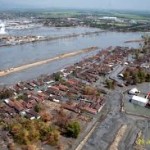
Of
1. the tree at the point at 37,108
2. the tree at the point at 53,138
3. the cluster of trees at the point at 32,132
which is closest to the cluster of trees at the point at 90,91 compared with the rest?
the tree at the point at 37,108

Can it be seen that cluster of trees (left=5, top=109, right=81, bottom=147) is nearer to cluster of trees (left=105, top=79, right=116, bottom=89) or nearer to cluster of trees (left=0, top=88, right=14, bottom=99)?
cluster of trees (left=0, top=88, right=14, bottom=99)

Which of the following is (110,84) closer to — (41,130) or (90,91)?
(90,91)

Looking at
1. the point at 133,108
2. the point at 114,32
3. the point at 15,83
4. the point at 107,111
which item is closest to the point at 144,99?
the point at 133,108

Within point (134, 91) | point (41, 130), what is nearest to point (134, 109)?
point (134, 91)

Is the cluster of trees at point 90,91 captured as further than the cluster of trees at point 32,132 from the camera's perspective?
Yes

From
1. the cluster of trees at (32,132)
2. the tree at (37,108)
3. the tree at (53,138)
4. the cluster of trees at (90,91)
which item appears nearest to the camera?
the cluster of trees at (32,132)

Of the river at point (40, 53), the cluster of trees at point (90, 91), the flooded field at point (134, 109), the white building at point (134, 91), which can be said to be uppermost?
the cluster of trees at point (90, 91)

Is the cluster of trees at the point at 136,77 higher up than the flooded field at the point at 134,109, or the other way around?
the cluster of trees at the point at 136,77

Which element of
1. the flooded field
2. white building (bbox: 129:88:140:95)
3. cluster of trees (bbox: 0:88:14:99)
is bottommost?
the flooded field

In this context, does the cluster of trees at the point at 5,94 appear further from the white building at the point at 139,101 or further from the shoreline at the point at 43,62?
the white building at the point at 139,101

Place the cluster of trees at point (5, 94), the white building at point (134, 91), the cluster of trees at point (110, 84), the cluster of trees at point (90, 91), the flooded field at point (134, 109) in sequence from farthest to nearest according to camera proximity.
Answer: the cluster of trees at point (110, 84) → the white building at point (134, 91) → the cluster of trees at point (90, 91) → the cluster of trees at point (5, 94) → the flooded field at point (134, 109)

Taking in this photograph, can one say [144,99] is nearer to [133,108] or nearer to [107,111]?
[133,108]

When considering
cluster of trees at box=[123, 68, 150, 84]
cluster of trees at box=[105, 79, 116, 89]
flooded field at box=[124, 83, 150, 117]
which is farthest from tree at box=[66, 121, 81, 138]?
cluster of trees at box=[123, 68, 150, 84]
